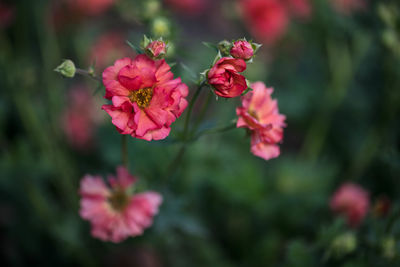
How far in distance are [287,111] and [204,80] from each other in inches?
66.4

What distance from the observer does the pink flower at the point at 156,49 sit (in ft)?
3.38

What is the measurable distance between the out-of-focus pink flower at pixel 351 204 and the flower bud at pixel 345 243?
1.08 ft

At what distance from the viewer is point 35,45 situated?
2889 millimetres

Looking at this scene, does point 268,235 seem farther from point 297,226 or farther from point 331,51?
point 331,51

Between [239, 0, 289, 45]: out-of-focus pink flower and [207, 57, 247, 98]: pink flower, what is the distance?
70.6 inches

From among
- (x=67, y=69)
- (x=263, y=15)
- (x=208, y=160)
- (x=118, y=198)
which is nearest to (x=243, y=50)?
(x=67, y=69)

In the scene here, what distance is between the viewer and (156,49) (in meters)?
1.03

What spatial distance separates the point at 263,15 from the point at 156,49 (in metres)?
1.90

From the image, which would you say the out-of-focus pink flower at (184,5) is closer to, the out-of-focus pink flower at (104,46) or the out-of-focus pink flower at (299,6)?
the out-of-focus pink flower at (104,46)

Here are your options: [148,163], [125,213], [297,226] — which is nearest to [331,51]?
[297,226]

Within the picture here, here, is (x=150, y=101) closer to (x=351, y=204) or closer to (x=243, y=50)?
(x=243, y=50)

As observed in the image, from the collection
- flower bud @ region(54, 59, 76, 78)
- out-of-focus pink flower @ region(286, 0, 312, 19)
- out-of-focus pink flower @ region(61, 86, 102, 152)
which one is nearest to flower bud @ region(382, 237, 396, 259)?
flower bud @ region(54, 59, 76, 78)

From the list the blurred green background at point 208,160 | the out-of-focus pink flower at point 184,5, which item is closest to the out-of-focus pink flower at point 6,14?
the blurred green background at point 208,160

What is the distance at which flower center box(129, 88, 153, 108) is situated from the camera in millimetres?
1095
